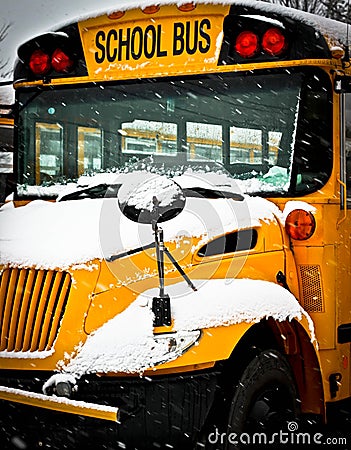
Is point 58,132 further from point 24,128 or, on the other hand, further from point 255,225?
point 255,225

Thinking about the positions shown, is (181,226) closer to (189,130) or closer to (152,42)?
(189,130)

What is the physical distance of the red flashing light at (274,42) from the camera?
436 cm

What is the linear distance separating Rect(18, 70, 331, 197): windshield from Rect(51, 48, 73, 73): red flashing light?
0.41ft

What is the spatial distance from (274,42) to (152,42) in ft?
2.42

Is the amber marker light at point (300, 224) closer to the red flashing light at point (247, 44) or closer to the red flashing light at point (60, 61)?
the red flashing light at point (247, 44)

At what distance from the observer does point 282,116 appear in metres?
4.46

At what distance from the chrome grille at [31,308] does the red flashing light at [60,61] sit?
63.8 inches

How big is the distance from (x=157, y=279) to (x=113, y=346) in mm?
411

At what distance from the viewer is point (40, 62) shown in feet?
16.6

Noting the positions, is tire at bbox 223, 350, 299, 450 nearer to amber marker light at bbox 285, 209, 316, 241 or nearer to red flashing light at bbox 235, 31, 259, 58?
amber marker light at bbox 285, 209, 316, 241

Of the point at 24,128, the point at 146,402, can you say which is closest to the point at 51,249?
the point at 146,402

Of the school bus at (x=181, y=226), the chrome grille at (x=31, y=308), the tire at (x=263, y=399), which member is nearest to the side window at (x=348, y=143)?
the school bus at (x=181, y=226)

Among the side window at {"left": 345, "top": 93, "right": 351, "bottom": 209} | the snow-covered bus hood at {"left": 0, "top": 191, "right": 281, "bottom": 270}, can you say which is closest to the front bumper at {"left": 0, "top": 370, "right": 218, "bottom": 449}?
the snow-covered bus hood at {"left": 0, "top": 191, "right": 281, "bottom": 270}

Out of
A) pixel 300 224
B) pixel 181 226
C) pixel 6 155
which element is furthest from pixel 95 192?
pixel 6 155
